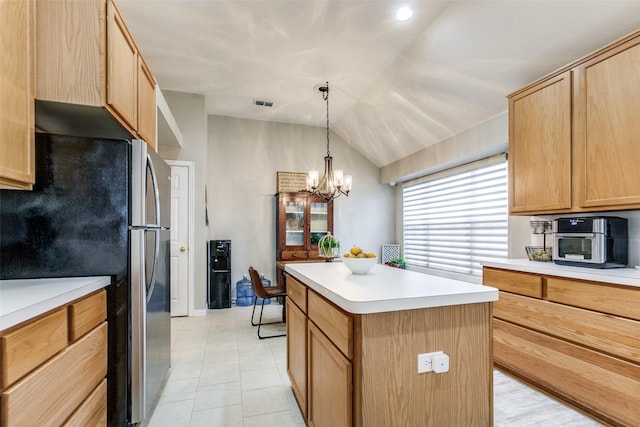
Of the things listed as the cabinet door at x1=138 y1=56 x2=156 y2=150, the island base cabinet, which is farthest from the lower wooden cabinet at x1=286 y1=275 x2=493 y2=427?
the cabinet door at x1=138 y1=56 x2=156 y2=150

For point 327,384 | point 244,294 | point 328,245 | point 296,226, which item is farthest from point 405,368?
point 244,294

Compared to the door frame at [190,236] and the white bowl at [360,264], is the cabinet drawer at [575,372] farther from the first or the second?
the door frame at [190,236]

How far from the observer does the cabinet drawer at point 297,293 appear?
179cm

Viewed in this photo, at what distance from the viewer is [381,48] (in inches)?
120

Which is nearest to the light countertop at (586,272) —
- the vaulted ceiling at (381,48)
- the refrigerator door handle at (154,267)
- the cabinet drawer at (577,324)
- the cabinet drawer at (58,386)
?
the cabinet drawer at (577,324)

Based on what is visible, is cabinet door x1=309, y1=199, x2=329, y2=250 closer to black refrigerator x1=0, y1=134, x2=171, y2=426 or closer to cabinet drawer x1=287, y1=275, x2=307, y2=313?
cabinet drawer x1=287, y1=275, x2=307, y2=313

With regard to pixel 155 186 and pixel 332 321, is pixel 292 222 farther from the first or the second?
pixel 332 321

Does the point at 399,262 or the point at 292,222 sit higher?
the point at 292,222

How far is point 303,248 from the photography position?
16.0 ft

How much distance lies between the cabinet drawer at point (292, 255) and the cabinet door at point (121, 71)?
3069mm

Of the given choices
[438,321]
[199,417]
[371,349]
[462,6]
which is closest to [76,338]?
[199,417]

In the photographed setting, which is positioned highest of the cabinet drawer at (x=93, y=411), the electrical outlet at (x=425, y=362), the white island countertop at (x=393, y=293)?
the white island countertop at (x=393, y=293)

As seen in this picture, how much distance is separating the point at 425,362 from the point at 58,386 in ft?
4.45

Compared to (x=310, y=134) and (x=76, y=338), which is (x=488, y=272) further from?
(x=310, y=134)
